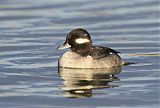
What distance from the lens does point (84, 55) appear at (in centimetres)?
1931

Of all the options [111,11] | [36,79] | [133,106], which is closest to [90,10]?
[111,11]

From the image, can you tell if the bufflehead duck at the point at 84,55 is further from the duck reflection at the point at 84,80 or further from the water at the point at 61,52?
the water at the point at 61,52

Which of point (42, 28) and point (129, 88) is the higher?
point (42, 28)

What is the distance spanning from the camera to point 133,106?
1476 cm

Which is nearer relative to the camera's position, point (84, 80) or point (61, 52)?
point (84, 80)

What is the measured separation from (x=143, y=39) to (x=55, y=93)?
6368mm

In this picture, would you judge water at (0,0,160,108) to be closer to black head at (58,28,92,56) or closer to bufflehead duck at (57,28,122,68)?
bufflehead duck at (57,28,122,68)

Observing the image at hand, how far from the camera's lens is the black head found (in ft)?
63.8

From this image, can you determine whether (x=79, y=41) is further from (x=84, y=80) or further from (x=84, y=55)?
(x=84, y=80)

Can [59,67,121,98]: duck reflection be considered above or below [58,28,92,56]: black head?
below

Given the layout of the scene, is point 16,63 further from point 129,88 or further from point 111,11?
point 111,11

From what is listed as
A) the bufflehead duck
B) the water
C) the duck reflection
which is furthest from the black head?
the duck reflection

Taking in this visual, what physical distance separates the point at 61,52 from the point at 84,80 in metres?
3.72

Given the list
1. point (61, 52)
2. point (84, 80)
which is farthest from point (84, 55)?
point (84, 80)
